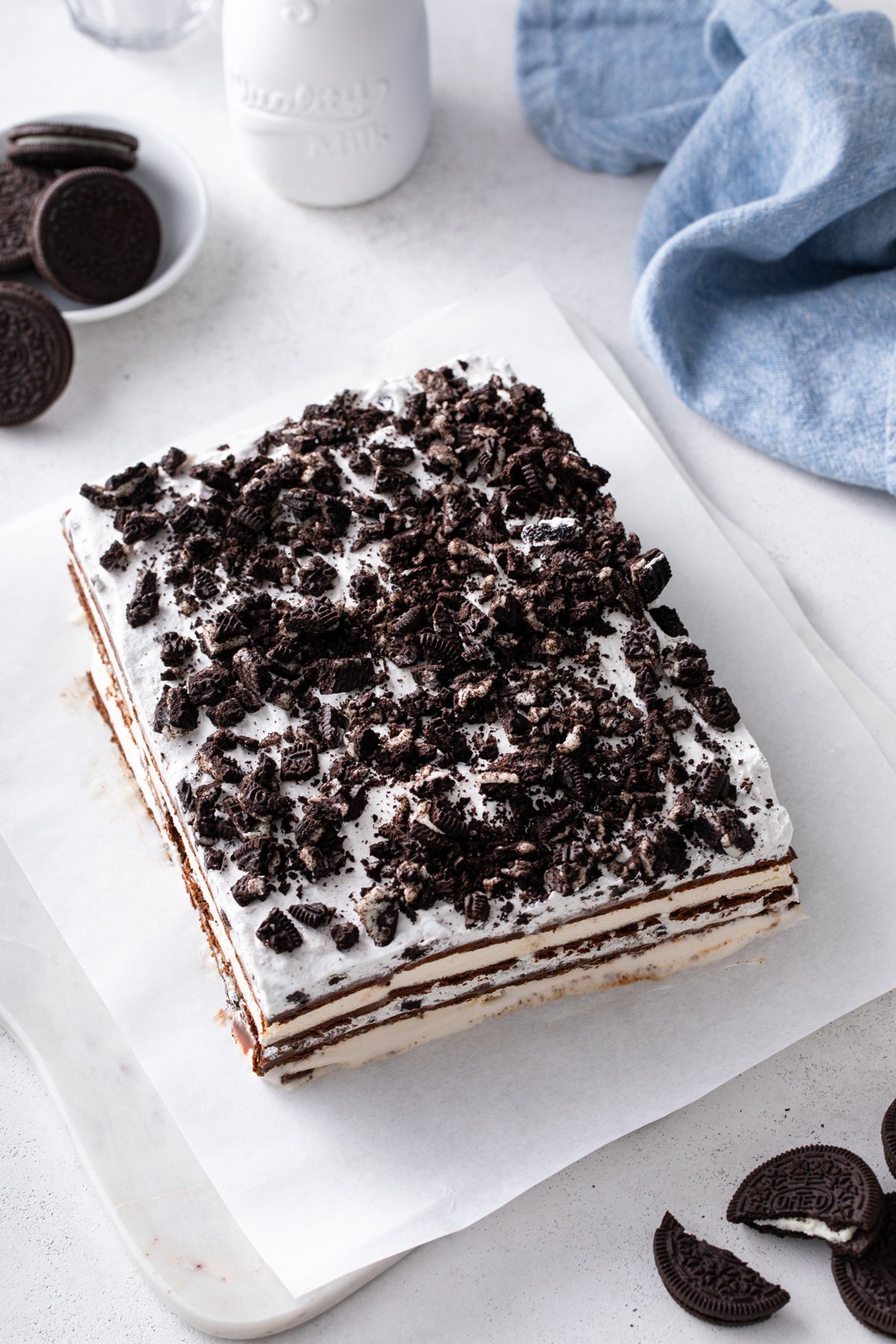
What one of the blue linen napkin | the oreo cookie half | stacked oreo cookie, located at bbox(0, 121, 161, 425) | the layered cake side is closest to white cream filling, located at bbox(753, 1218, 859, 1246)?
the layered cake side

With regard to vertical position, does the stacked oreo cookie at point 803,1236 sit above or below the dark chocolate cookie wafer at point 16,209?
below

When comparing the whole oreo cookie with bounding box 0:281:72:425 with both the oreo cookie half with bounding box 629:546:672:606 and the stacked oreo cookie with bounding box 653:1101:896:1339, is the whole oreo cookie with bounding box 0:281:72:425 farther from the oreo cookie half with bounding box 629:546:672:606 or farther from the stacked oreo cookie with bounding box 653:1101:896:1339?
the stacked oreo cookie with bounding box 653:1101:896:1339

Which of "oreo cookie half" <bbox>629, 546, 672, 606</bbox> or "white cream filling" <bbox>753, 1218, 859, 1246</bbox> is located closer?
"white cream filling" <bbox>753, 1218, 859, 1246</bbox>

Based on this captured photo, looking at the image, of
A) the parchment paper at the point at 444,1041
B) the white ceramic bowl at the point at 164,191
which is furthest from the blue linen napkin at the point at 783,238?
the white ceramic bowl at the point at 164,191

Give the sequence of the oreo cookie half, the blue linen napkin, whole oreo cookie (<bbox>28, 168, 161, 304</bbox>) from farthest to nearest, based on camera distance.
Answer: whole oreo cookie (<bbox>28, 168, 161, 304</bbox>) < the blue linen napkin < the oreo cookie half

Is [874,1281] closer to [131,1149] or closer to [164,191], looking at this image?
[131,1149]

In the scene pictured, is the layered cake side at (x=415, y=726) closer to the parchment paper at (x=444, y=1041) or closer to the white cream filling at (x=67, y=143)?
the parchment paper at (x=444, y=1041)

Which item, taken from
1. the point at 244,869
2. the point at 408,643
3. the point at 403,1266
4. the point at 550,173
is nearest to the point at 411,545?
the point at 408,643

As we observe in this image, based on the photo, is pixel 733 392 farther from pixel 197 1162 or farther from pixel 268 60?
pixel 197 1162
